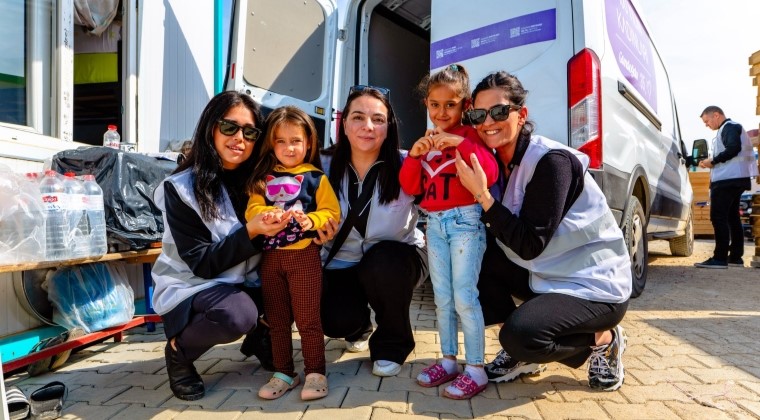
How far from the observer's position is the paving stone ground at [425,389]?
5.89 feet

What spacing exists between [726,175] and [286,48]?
547 cm

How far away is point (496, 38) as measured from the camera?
2.99m

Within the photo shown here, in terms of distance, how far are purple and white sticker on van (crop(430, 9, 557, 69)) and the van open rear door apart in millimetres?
1263

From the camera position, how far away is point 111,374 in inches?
→ 90.3

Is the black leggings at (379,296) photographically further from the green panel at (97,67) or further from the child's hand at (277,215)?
the green panel at (97,67)

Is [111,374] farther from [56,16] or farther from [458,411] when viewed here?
[56,16]

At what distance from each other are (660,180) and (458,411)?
12.0 feet

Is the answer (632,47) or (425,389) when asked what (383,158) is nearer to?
(425,389)

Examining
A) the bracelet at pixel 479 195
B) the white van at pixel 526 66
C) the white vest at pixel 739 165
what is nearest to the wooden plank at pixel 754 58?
the white vest at pixel 739 165

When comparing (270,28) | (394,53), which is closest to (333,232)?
(270,28)

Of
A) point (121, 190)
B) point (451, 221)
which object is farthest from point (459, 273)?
point (121, 190)

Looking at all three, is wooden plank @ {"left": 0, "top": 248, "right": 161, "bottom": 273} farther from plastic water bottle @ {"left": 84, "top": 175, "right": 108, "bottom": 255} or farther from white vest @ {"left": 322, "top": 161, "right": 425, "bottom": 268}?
white vest @ {"left": 322, "top": 161, "right": 425, "bottom": 268}

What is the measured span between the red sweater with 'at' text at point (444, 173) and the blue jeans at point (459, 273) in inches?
2.0

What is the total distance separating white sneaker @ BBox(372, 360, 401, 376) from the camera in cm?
215
